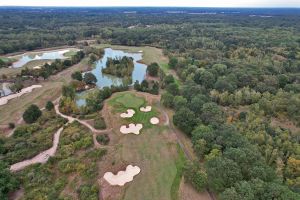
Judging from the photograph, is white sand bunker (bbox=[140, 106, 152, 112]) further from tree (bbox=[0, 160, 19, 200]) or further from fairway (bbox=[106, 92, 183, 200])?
tree (bbox=[0, 160, 19, 200])

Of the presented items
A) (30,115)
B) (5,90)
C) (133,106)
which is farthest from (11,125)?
(5,90)

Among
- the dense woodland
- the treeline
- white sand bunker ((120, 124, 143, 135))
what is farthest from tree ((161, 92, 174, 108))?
white sand bunker ((120, 124, 143, 135))

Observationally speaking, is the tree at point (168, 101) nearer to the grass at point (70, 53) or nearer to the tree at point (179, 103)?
the tree at point (179, 103)

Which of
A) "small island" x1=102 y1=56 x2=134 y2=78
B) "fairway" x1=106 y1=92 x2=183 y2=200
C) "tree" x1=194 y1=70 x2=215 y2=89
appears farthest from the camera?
"small island" x1=102 y1=56 x2=134 y2=78

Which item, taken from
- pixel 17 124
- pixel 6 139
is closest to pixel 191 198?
pixel 6 139

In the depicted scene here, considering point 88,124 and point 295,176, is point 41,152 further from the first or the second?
point 295,176

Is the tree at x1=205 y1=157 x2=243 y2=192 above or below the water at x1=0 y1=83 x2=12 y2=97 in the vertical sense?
above
